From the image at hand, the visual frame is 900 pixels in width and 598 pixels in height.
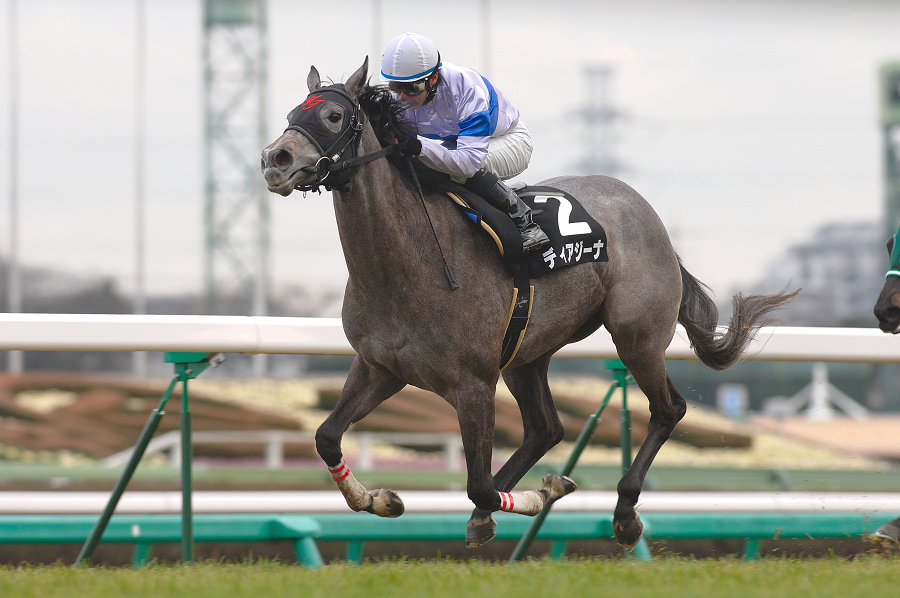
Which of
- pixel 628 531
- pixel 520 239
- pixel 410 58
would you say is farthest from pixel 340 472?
pixel 410 58

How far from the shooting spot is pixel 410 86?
364 cm

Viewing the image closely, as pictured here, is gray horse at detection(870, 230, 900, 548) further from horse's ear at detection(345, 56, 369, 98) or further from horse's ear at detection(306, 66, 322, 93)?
horse's ear at detection(306, 66, 322, 93)

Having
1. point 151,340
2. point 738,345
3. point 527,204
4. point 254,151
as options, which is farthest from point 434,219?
point 254,151

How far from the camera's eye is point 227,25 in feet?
53.2

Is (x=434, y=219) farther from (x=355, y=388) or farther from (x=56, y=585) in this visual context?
(x=56, y=585)

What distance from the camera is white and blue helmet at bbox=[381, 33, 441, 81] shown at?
11.6ft

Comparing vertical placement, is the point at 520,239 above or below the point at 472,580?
above

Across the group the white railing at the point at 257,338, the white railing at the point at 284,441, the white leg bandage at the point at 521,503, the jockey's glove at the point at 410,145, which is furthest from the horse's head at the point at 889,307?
the white railing at the point at 284,441

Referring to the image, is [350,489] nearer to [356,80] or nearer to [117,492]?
[117,492]

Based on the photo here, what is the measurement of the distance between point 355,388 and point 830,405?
17087mm

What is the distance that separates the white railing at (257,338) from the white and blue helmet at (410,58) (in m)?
1.22

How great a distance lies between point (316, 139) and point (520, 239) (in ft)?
2.69

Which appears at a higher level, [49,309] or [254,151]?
[254,151]

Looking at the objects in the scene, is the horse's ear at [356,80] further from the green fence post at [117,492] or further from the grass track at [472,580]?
the grass track at [472,580]
